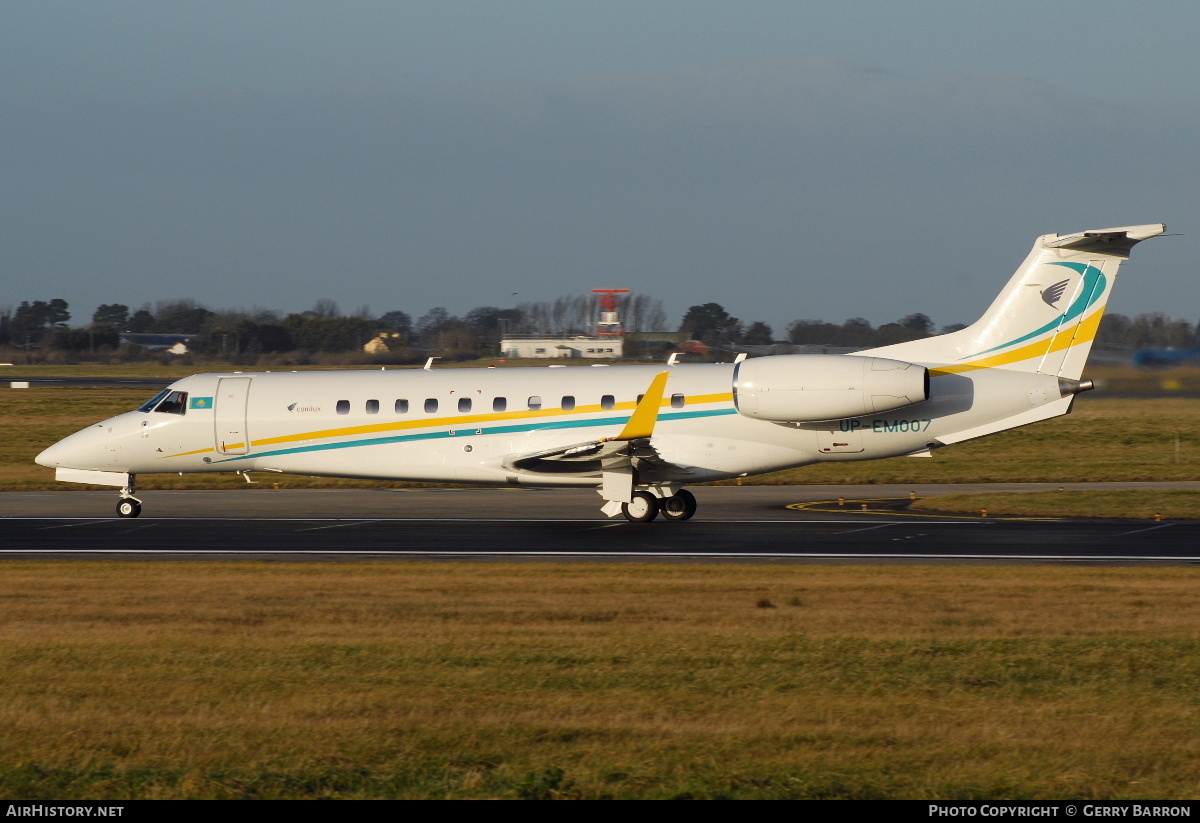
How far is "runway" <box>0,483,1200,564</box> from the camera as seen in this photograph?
17.9 metres

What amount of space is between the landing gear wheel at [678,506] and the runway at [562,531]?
0.35 meters

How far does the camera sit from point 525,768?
7.09 meters

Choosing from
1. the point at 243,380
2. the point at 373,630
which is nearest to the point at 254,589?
the point at 373,630

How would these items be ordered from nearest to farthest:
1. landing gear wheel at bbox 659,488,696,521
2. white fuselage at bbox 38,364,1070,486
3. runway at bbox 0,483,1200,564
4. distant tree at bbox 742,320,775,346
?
runway at bbox 0,483,1200,564 < white fuselage at bbox 38,364,1070,486 < landing gear wheel at bbox 659,488,696,521 < distant tree at bbox 742,320,775,346

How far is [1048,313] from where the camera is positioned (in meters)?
21.2

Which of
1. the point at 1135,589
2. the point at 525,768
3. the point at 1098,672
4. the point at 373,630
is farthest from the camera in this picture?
the point at 1135,589

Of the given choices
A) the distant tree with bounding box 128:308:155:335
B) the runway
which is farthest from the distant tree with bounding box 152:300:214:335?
the runway

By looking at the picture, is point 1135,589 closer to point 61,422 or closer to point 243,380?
point 243,380

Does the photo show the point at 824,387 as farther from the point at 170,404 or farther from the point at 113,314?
the point at 113,314

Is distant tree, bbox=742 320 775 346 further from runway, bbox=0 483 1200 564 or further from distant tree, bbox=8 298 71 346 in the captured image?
distant tree, bbox=8 298 71 346

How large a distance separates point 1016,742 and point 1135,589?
725 centimetres

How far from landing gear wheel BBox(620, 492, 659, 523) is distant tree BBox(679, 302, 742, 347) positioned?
23.9 meters

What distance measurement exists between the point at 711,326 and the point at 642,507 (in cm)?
3314

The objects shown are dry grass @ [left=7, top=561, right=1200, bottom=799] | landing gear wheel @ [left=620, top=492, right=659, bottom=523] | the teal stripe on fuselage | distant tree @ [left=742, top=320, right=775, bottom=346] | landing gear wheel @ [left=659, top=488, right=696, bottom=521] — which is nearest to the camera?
dry grass @ [left=7, top=561, right=1200, bottom=799]
